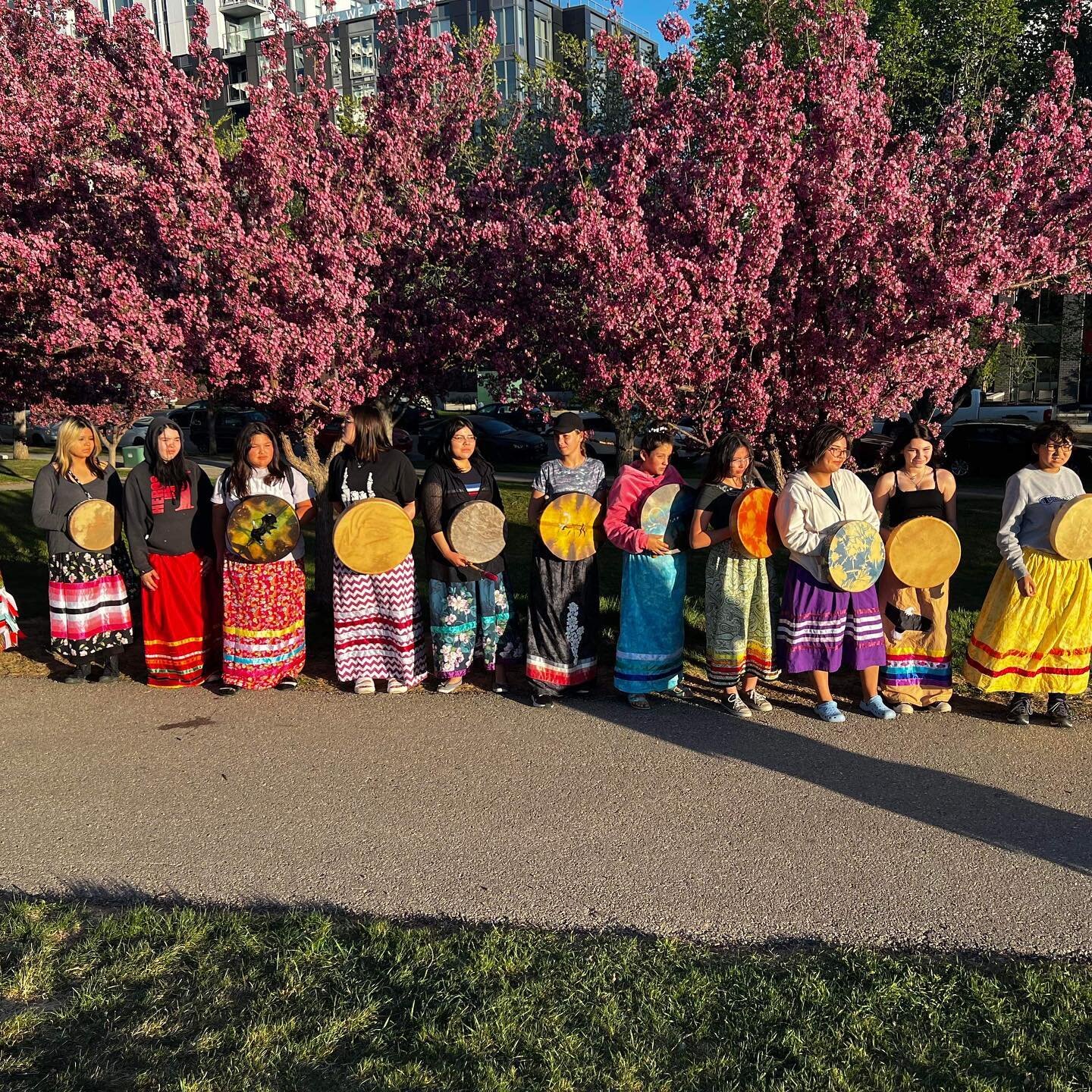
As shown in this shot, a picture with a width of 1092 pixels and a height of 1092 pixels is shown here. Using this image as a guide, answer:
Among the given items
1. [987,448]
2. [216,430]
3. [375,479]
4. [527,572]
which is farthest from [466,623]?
[216,430]

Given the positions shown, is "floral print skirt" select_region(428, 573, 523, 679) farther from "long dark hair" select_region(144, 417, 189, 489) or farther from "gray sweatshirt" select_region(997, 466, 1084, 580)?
"gray sweatshirt" select_region(997, 466, 1084, 580)

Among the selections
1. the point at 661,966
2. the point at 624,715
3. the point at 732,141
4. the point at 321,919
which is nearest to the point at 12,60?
the point at 732,141

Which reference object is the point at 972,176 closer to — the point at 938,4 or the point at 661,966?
the point at 661,966

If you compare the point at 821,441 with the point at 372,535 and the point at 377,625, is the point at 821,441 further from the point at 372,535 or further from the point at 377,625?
the point at 377,625

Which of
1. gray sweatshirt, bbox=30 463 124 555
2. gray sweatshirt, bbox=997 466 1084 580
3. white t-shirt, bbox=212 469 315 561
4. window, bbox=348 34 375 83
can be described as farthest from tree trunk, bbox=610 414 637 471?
window, bbox=348 34 375 83

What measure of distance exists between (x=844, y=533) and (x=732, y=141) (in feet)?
9.60

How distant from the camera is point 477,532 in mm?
6402

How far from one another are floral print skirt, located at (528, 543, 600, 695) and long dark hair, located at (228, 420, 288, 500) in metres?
1.79

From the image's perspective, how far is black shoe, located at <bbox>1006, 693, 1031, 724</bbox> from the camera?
5863 mm

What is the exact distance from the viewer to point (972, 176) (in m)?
7.19

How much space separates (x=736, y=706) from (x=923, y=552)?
4.71ft

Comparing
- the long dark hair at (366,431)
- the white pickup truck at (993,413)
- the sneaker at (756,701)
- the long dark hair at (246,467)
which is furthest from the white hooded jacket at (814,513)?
the white pickup truck at (993,413)

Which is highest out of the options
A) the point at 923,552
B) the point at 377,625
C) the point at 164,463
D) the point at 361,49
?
the point at 361,49

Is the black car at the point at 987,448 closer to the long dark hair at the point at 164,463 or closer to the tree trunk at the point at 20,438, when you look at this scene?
the long dark hair at the point at 164,463
